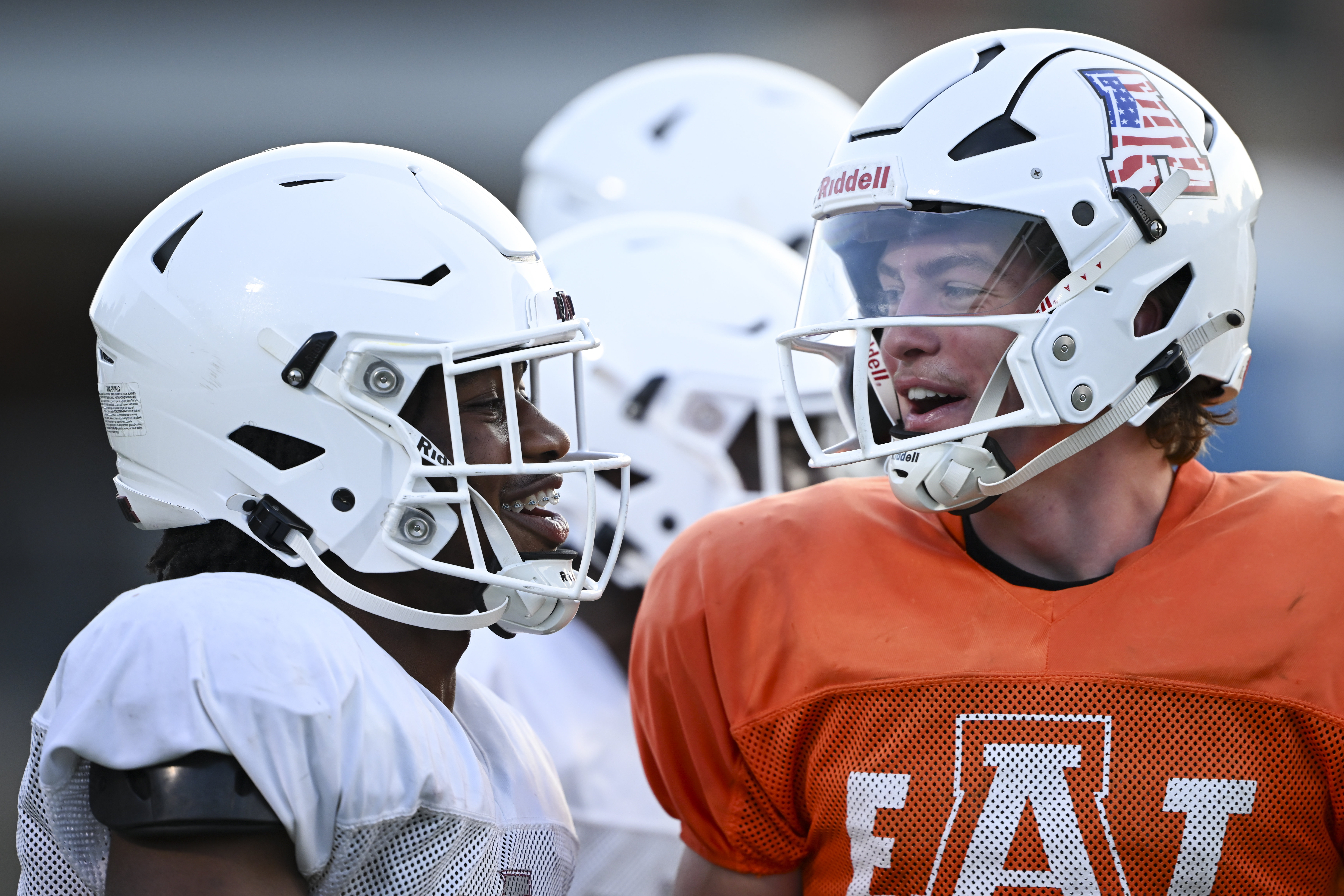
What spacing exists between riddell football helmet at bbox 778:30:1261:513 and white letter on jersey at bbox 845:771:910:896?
0.34 metres

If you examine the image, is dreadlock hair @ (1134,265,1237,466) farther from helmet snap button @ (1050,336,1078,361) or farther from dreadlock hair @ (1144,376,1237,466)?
helmet snap button @ (1050,336,1078,361)

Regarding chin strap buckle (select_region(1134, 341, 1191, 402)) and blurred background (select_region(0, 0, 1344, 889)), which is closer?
chin strap buckle (select_region(1134, 341, 1191, 402))

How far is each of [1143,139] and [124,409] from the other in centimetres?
129

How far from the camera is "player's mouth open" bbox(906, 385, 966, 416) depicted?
168 centimetres

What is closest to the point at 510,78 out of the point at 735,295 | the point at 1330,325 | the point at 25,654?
the point at 25,654

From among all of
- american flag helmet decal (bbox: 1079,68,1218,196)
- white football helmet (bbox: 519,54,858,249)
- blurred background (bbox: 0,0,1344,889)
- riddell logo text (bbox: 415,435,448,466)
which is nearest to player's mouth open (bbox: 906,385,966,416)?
american flag helmet decal (bbox: 1079,68,1218,196)

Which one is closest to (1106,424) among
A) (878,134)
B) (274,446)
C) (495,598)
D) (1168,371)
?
(1168,371)

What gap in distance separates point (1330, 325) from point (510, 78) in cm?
478

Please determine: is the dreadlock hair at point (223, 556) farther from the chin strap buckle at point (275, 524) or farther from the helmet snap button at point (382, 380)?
the helmet snap button at point (382, 380)

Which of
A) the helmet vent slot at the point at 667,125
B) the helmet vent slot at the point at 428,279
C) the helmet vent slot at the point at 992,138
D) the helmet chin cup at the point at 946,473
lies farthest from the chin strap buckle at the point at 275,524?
the helmet vent slot at the point at 667,125

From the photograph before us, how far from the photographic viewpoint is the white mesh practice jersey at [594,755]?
2.41 meters

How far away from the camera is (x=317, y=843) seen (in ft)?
4.20

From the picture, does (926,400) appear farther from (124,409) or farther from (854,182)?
(124,409)

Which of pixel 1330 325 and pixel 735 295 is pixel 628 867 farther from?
pixel 1330 325
